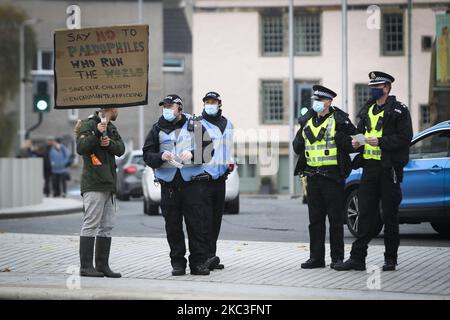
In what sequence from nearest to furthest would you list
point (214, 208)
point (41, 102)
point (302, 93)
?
point (214, 208) < point (41, 102) < point (302, 93)

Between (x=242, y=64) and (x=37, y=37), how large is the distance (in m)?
12.3

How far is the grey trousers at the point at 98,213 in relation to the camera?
11.6 meters

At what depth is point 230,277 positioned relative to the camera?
A: 37.8ft

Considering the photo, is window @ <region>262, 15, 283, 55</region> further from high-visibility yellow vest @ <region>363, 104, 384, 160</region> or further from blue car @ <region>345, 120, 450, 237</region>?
high-visibility yellow vest @ <region>363, 104, 384, 160</region>

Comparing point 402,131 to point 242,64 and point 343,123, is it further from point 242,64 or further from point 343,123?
point 242,64

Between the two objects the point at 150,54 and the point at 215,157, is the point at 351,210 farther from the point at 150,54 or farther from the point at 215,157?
the point at 150,54

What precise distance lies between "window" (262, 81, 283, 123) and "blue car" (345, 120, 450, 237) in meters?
33.8

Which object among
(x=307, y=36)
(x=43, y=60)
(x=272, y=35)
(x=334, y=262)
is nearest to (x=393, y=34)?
(x=307, y=36)

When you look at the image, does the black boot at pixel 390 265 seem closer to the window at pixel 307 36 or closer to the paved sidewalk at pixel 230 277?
the paved sidewalk at pixel 230 277

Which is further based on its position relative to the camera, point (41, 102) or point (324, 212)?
point (41, 102)

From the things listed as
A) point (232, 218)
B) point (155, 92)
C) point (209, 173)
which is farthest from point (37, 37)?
point (209, 173)

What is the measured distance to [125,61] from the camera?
1152 cm

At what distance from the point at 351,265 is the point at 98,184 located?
9.30 ft

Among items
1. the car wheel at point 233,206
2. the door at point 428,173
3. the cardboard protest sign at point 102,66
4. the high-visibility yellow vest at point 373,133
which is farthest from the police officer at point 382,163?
the car wheel at point 233,206
